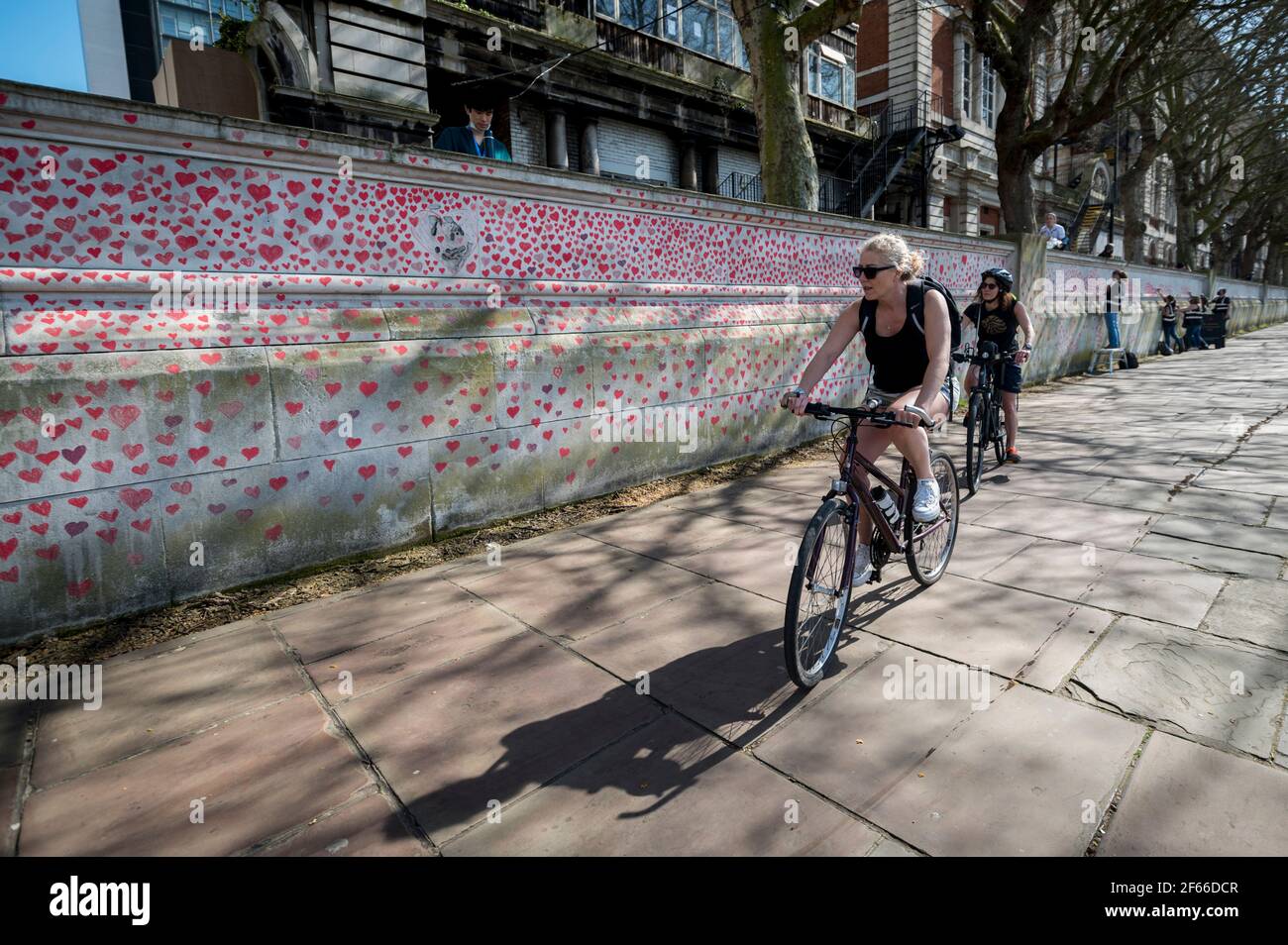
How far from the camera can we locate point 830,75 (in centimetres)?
2477

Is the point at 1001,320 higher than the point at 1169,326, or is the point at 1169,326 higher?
the point at 1169,326

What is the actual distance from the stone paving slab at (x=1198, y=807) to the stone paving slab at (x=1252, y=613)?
1.14m

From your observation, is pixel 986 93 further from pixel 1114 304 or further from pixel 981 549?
pixel 981 549

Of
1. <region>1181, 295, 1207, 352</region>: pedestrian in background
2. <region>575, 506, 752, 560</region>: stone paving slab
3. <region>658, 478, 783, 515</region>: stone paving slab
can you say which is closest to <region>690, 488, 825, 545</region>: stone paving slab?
<region>658, 478, 783, 515</region>: stone paving slab

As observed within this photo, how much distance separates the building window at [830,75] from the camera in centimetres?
2366

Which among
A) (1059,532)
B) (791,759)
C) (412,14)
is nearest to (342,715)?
(791,759)

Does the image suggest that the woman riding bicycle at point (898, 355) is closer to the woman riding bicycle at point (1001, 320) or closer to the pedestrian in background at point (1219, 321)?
the woman riding bicycle at point (1001, 320)

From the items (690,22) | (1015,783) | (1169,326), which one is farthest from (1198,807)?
(1169,326)

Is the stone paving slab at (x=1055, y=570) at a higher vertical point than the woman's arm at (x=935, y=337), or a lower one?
lower

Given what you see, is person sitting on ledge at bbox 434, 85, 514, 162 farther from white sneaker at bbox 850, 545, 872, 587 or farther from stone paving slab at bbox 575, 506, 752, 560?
white sneaker at bbox 850, 545, 872, 587

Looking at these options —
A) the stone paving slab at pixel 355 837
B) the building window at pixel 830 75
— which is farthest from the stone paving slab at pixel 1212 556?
the building window at pixel 830 75

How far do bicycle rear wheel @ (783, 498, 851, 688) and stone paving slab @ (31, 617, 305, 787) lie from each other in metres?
2.19

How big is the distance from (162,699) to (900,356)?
3.82m

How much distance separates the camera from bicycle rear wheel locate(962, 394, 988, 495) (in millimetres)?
6137
